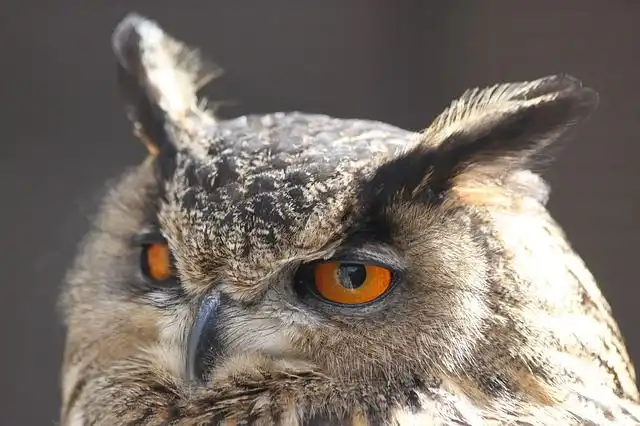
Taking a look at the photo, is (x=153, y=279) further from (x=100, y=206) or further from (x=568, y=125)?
(x=568, y=125)

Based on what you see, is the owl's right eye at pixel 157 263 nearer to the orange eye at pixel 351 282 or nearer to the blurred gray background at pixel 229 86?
the orange eye at pixel 351 282

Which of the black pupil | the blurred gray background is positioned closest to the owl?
the black pupil

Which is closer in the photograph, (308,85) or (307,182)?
(307,182)

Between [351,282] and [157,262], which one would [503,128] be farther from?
[157,262]

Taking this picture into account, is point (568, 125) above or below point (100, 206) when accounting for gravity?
below

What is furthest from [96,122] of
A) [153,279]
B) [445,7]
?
[153,279]

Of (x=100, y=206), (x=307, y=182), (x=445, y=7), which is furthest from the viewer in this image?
(x=445, y=7)

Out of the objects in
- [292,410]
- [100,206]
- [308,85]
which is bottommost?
[292,410]

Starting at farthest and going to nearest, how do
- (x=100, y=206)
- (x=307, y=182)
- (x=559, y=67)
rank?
(x=559, y=67), (x=100, y=206), (x=307, y=182)
